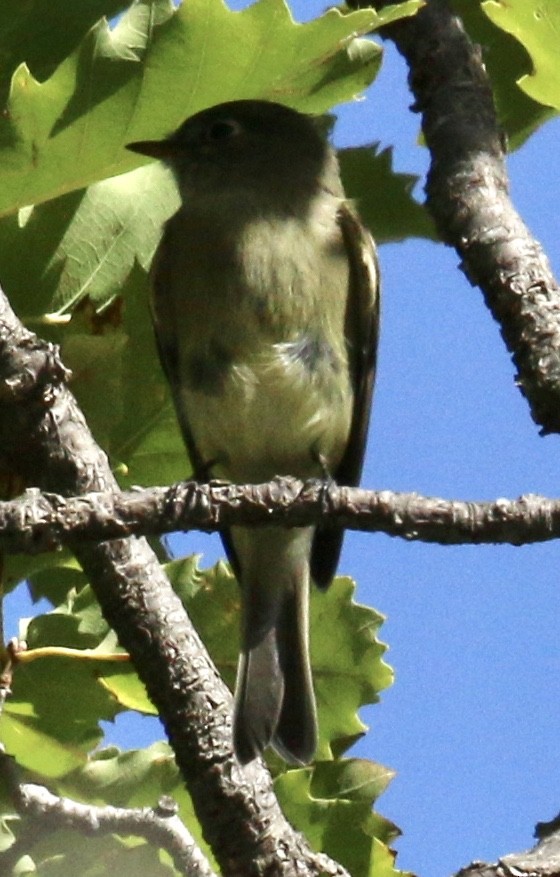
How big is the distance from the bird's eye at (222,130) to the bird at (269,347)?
107 mm

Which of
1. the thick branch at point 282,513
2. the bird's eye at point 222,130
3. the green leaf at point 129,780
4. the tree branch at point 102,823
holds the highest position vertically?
the thick branch at point 282,513

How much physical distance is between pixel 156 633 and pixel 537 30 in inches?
43.9

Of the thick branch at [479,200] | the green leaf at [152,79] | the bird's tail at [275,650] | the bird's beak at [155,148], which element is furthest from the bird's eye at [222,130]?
the green leaf at [152,79]

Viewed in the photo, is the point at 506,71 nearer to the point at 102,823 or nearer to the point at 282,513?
the point at 282,513

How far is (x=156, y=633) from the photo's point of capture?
2.09 metres

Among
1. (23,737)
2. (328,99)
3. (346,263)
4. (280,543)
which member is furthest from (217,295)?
(23,737)

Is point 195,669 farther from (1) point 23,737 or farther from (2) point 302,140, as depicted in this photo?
(2) point 302,140

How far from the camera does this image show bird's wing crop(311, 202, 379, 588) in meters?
3.40

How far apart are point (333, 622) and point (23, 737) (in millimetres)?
615

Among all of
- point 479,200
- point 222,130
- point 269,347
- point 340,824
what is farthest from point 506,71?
point 340,824

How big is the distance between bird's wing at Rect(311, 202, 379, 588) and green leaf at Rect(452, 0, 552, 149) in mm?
603

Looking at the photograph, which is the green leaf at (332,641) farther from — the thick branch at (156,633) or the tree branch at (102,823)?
the tree branch at (102,823)

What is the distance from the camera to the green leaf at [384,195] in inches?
106

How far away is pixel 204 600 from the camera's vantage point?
2523 millimetres
